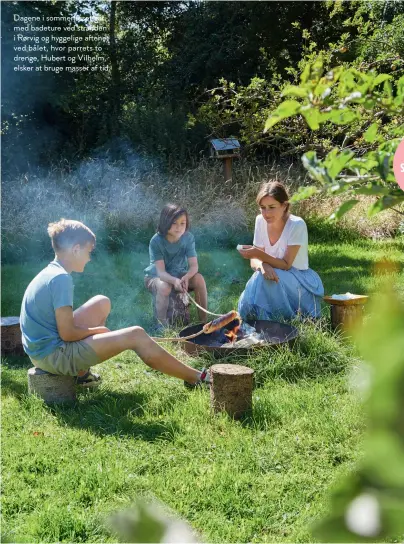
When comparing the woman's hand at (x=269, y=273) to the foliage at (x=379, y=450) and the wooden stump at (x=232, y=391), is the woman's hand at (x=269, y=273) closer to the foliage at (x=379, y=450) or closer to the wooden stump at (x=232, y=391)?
the wooden stump at (x=232, y=391)

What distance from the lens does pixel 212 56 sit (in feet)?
47.7

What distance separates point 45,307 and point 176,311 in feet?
6.17

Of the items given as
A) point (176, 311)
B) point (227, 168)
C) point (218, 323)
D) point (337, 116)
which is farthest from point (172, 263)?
point (227, 168)

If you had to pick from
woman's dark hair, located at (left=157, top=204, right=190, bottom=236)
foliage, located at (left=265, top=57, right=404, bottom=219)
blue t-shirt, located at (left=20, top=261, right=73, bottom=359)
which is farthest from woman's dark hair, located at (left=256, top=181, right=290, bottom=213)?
foliage, located at (left=265, top=57, right=404, bottom=219)

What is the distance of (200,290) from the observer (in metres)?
5.92

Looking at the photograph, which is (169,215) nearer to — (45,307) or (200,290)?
(200,290)

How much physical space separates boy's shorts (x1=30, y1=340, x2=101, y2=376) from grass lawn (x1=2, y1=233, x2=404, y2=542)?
0.23 m

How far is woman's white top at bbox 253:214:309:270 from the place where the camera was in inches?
213

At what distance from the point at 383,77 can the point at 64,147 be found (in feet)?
43.0

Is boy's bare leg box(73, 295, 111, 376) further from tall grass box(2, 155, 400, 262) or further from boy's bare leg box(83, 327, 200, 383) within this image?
tall grass box(2, 155, 400, 262)

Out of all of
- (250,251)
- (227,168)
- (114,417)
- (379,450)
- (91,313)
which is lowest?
(114,417)

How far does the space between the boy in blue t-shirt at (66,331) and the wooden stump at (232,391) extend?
0.50 m

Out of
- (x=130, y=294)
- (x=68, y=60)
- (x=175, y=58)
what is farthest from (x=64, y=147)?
(x=130, y=294)

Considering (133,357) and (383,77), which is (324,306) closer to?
(133,357)
